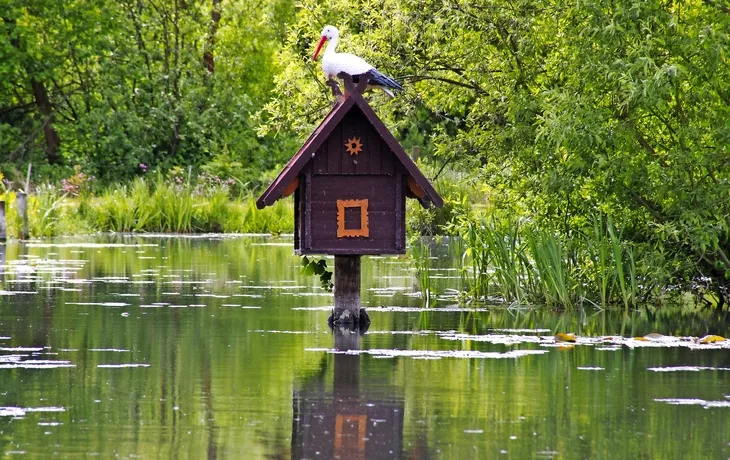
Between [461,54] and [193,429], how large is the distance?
10846mm

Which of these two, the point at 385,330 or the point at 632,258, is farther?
the point at 632,258

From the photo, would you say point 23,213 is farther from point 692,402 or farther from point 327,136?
point 692,402

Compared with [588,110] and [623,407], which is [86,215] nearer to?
[588,110]

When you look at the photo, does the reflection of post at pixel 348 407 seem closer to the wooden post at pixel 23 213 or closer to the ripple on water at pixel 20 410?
the ripple on water at pixel 20 410

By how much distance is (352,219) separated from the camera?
1447 centimetres

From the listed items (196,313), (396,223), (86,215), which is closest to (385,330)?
(396,223)

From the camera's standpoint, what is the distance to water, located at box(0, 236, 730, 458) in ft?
27.4

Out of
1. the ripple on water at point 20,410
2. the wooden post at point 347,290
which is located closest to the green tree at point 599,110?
the wooden post at point 347,290

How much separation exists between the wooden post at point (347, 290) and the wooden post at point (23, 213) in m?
17.2

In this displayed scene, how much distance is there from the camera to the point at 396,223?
1445 cm

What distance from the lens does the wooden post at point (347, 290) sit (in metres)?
14.7

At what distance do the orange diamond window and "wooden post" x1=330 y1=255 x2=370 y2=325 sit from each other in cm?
36

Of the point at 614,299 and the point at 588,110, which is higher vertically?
the point at 588,110

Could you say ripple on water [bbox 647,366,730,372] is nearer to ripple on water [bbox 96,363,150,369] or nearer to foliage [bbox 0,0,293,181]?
ripple on water [bbox 96,363,150,369]
